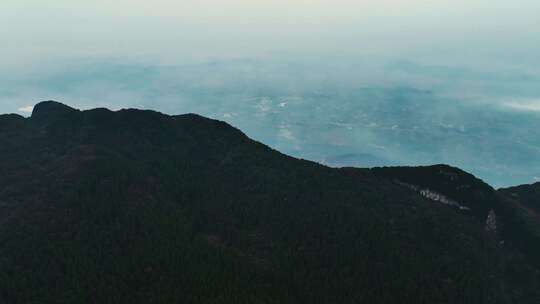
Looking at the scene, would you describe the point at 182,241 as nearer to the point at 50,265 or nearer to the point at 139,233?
the point at 139,233

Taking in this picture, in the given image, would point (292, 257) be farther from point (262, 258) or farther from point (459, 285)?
point (459, 285)

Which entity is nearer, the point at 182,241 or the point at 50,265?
the point at 50,265

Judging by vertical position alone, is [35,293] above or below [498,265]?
below

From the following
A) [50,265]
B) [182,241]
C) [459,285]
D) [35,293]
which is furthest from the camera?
[182,241]

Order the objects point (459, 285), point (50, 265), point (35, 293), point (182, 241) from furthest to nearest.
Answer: point (182, 241)
point (459, 285)
point (50, 265)
point (35, 293)

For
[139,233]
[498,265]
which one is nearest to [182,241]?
[139,233]

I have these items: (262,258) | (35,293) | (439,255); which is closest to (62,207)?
(35,293)

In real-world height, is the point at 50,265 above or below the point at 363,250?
below

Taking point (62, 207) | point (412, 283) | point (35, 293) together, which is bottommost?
point (35, 293)

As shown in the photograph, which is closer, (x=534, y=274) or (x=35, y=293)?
(x=35, y=293)
